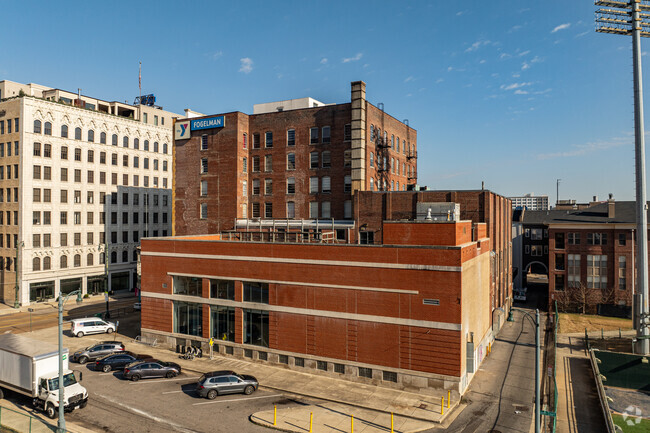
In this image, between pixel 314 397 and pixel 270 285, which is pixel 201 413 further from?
pixel 270 285

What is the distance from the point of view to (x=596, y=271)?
5959 centimetres

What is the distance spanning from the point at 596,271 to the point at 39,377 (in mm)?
66088

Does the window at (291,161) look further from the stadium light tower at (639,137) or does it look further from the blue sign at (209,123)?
the stadium light tower at (639,137)

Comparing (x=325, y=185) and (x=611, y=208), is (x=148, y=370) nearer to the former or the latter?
(x=325, y=185)

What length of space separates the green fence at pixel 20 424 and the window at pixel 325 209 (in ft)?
108

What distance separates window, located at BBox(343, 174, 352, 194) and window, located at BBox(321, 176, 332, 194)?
198 centimetres

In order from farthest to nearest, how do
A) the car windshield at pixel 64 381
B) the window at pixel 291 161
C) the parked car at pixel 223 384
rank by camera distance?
1. the window at pixel 291 161
2. the parked car at pixel 223 384
3. the car windshield at pixel 64 381

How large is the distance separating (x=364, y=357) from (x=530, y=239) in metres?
66.3

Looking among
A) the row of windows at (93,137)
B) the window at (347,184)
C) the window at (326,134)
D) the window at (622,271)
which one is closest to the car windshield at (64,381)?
the window at (347,184)

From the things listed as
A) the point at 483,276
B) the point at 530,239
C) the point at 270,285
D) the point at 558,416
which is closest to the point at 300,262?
the point at 270,285

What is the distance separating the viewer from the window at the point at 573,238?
2399 inches

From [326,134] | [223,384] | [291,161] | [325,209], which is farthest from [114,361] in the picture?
[326,134]

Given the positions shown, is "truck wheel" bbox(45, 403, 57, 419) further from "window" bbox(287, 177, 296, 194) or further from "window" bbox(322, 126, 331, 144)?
"window" bbox(322, 126, 331, 144)

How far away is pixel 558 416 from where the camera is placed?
97.1ft
